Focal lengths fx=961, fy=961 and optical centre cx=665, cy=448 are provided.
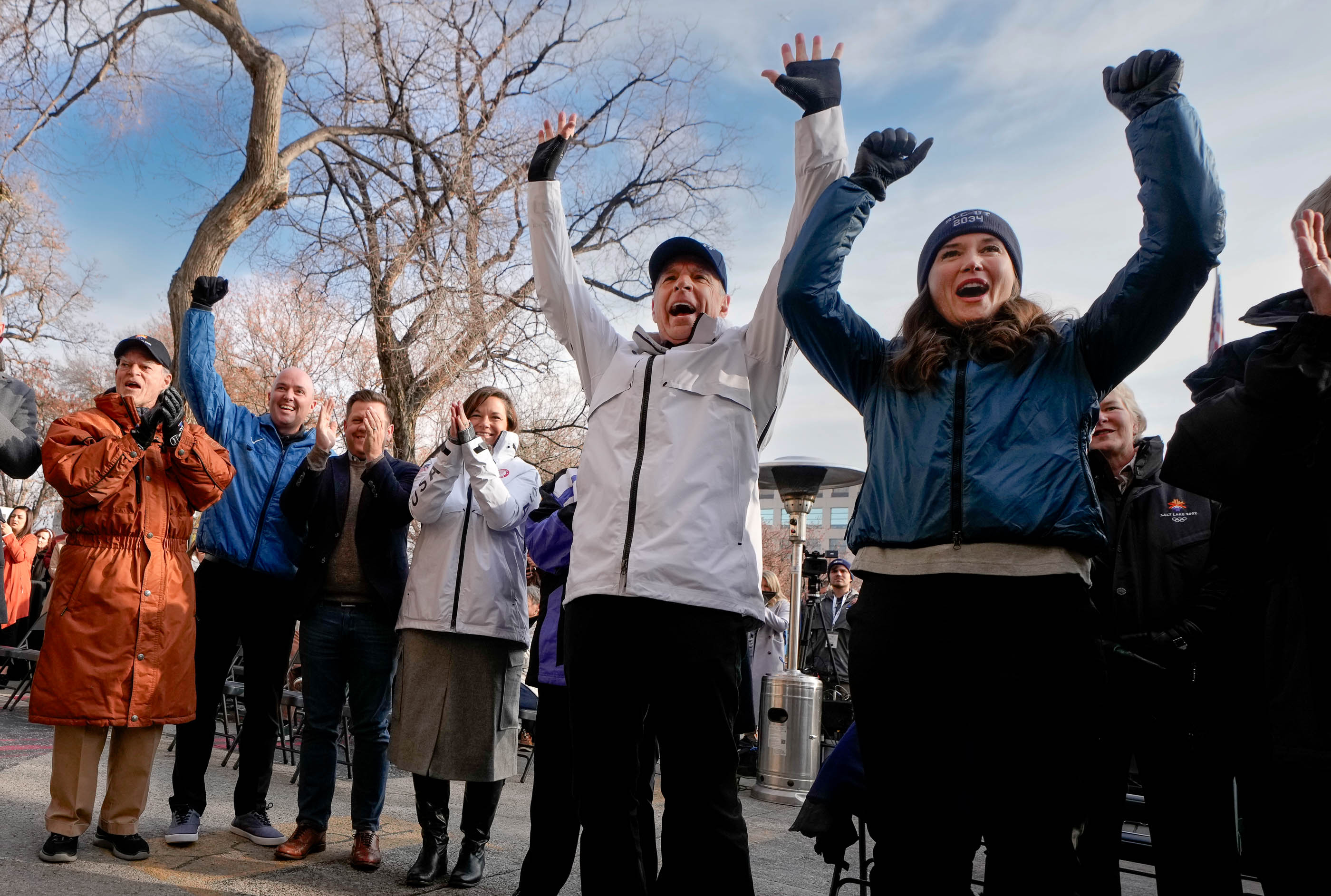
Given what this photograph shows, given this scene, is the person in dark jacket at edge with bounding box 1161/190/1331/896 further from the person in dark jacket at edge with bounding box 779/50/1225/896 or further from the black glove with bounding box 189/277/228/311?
the black glove with bounding box 189/277/228/311

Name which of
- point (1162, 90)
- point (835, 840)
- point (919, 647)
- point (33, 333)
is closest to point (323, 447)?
point (835, 840)

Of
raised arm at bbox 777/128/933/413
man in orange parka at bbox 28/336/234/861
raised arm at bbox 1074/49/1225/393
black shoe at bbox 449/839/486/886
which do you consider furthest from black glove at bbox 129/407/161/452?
raised arm at bbox 1074/49/1225/393

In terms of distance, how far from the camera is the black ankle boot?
3.78 m

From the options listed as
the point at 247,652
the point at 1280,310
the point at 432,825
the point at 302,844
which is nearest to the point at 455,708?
the point at 432,825

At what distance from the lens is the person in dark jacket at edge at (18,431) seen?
3764mm

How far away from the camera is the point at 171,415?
3932mm

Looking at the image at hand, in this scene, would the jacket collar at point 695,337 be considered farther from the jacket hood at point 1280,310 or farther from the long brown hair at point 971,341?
the jacket hood at point 1280,310

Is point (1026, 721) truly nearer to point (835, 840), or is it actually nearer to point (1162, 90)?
point (835, 840)

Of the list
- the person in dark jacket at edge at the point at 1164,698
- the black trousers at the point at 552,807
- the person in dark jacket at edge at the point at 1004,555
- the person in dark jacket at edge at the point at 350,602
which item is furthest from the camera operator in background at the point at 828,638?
the person in dark jacket at edge at the point at 1004,555

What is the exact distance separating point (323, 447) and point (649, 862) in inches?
96.8

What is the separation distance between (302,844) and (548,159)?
291 centimetres

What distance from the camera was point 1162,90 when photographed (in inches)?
85.7

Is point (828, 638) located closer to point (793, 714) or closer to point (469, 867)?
point (793, 714)

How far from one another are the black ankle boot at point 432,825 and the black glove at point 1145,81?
132 inches
